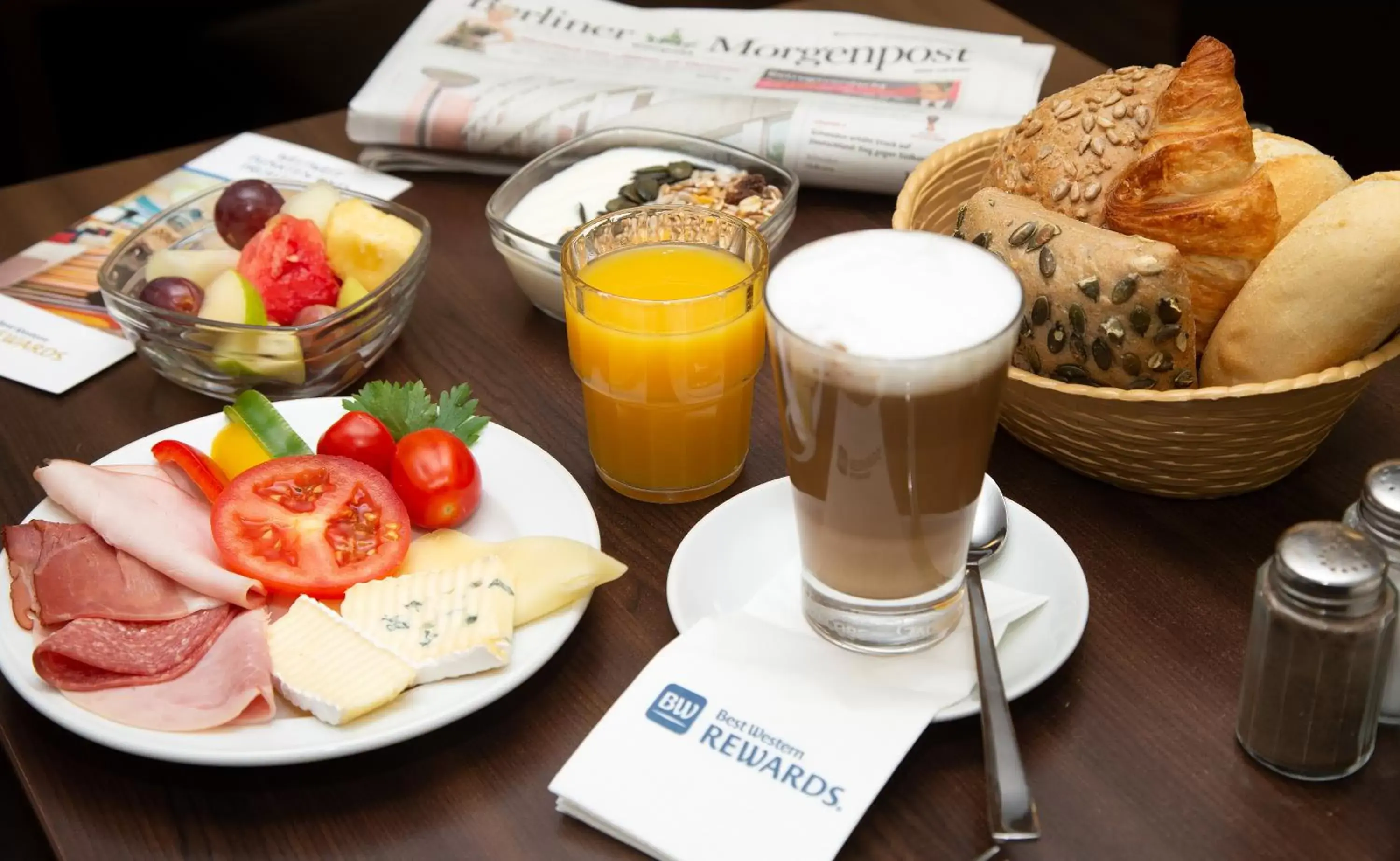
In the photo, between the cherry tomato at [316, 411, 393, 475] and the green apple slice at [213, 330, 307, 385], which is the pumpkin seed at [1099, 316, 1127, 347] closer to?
the cherry tomato at [316, 411, 393, 475]

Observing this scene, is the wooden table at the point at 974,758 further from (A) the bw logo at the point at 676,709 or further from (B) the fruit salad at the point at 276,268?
(B) the fruit salad at the point at 276,268

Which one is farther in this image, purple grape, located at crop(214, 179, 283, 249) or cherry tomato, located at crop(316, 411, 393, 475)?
purple grape, located at crop(214, 179, 283, 249)

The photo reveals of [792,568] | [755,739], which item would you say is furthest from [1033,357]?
[755,739]

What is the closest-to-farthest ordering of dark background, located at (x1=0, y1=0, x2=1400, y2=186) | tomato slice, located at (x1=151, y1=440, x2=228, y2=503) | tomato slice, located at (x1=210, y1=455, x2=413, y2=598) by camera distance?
tomato slice, located at (x1=210, y1=455, x2=413, y2=598)
tomato slice, located at (x1=151, y1=440, x2=228, y2=503)
dark background, located at (x1=0, y1=0, x2=1400, y2=186)

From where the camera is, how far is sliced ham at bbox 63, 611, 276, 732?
0.83 m

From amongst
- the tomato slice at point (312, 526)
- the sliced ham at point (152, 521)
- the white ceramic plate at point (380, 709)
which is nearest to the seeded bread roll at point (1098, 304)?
the white ceramic plate at point (380, 709)

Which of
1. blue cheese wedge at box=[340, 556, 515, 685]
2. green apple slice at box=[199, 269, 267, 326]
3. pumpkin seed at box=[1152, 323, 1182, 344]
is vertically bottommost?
blue cheese wedge at box=[340, 556, 515, 685]

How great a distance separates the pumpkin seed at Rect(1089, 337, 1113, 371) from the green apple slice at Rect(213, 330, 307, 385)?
69 cm

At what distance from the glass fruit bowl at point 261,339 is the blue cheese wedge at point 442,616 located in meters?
0.38

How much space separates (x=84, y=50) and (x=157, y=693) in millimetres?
1915

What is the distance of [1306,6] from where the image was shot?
2400 mm

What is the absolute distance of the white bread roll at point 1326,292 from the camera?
0.95m

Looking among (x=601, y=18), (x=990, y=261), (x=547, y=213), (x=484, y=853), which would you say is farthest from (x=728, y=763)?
(x=601, y=18)

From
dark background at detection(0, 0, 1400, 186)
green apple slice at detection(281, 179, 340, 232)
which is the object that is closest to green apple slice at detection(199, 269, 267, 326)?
green apple slice at detection(281, 179, 340, 232)
